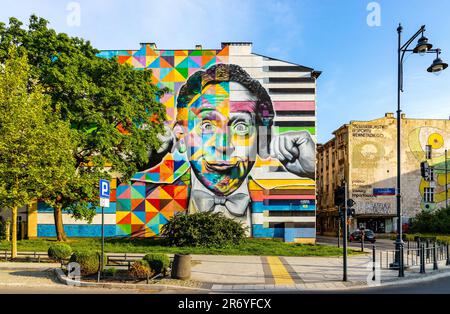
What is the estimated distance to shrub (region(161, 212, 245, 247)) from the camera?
24411 mm

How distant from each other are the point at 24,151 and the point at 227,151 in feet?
53.7

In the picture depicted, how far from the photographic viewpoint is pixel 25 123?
17828mm

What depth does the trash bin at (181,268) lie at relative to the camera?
41.6 feet

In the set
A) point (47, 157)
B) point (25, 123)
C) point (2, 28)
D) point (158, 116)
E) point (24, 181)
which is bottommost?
point (24, 181)

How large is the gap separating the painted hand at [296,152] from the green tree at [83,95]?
1113cm

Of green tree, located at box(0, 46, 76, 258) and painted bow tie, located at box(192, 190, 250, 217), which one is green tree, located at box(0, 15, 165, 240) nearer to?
green tree, located at box(0, 46, 76, 258)

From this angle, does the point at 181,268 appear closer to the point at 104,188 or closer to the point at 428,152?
the point at 104,188

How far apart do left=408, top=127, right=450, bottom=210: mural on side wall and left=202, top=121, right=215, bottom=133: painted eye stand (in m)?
32.7

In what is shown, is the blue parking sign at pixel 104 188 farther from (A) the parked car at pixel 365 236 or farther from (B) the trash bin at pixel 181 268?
(A) the parked car at pixel 365 236

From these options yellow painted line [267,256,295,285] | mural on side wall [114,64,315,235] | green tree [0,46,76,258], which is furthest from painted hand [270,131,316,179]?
green tree [0,46,76,258]

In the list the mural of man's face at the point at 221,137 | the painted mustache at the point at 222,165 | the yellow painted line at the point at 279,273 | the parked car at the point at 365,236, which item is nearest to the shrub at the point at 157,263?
the yellow painted line at the point at 279,273

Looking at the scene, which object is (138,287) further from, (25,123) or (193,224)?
(193,224)
